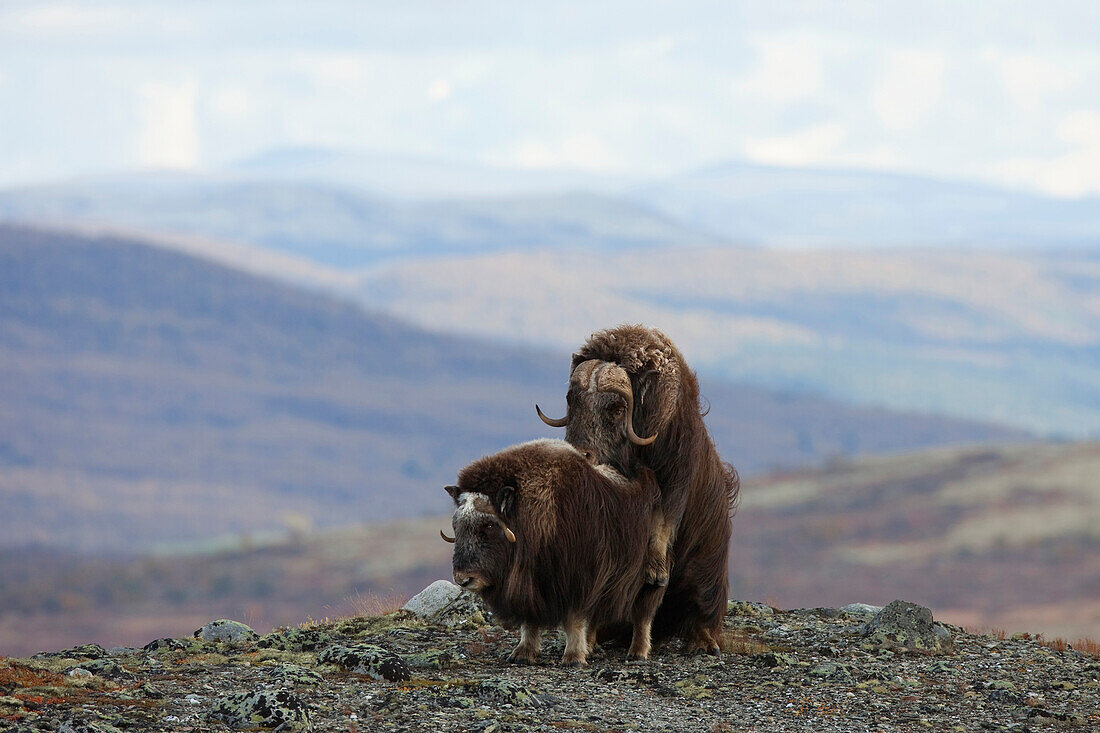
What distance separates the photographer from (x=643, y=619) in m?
10.3

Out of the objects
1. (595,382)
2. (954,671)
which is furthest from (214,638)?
(954,671)

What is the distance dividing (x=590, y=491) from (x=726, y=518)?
148 centimetres

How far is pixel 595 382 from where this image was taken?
989 centimetres

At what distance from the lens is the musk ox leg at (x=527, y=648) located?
32.5 ft

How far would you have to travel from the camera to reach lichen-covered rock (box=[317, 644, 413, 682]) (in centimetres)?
924

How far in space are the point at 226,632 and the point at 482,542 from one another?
295 centimetres

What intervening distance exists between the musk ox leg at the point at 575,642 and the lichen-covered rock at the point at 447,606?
197cm

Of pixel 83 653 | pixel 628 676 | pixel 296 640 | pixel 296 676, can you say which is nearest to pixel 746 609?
pixel 628 676

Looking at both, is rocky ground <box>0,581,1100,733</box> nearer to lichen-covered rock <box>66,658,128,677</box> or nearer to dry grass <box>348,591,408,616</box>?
lichen-covered rock <box>66,658,128,677</box>

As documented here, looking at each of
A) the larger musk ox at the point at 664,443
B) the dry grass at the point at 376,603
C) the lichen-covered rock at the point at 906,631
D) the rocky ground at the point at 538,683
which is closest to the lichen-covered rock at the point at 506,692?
the rocky ground at the point at 538,683

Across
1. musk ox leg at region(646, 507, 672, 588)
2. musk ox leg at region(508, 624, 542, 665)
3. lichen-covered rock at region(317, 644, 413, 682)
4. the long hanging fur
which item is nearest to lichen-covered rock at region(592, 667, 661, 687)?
the long hanging fur

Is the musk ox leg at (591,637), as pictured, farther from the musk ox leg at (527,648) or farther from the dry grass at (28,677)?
the dry grass at (28,677)

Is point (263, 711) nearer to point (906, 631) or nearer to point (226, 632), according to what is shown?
point (226, 632)

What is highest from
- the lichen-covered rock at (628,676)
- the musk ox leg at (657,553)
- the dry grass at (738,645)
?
the musk ox leg at (657,553)
